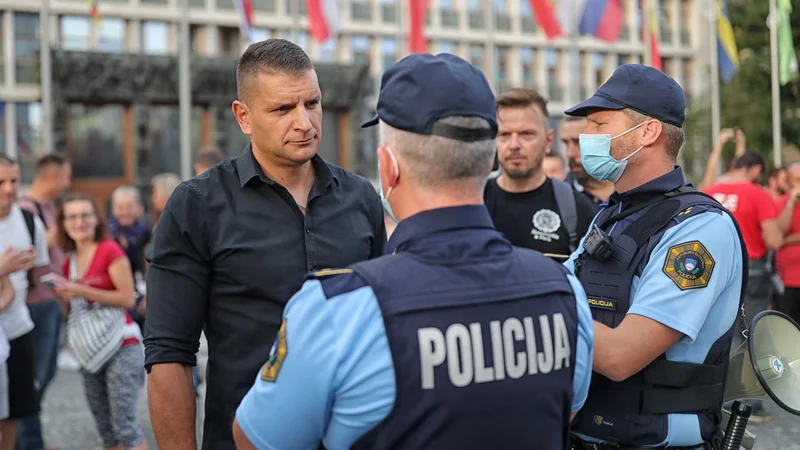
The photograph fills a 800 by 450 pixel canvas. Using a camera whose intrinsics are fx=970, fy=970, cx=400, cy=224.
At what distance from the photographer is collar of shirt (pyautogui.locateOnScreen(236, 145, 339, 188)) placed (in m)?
2.91

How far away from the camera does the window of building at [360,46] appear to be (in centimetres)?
4012

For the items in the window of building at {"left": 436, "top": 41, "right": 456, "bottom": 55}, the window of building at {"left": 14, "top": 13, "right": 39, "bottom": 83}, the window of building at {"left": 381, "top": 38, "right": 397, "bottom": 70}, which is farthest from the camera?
the window of building at {"left": 436, "top": 41, "right": 456, "bottom": 55}

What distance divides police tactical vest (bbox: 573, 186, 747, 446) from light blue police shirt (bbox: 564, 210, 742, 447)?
0.09 ft

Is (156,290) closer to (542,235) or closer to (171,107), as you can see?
(542,235)

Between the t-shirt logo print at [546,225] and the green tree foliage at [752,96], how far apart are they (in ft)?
96.8

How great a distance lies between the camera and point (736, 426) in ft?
9.89

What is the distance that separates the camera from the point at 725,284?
9.36 feet

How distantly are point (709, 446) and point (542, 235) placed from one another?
2013 millimetres

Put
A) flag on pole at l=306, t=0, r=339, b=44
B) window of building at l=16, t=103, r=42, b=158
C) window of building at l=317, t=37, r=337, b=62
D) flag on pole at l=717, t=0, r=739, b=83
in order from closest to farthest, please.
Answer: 1. flag on pole at l=306, t=0, r=339, b=44
2. flag on pole at l=717, t=0, r=739, b=83
3. window of building at l=16, t=103, r=42, b=158
4. window of building at l=317, t=37, r=337, b=62

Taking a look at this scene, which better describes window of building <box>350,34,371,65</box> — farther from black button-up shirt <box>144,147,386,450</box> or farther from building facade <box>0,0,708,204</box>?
black button-up shirt <box>144,147,386,450</box>

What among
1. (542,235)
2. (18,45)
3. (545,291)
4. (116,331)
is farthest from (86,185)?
(545,291)

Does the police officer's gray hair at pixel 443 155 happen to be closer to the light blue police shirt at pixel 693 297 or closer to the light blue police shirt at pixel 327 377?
the light blue police shirt at pixel 327 377

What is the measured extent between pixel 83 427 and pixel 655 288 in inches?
255

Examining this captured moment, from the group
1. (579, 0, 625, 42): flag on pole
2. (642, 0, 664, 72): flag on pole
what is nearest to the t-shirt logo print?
(579, 0, 625, 42): flag on pole
